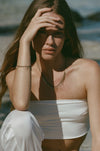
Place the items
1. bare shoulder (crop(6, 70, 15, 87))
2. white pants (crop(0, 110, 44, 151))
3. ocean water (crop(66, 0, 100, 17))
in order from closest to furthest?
white pants (crop(0, 110, 44, 151)) < bare shoulder (crop(6, 70, 15, 87)) < ocean water (crop(66, 0, 100, 17))

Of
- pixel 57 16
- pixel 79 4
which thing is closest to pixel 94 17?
pixel 79 4

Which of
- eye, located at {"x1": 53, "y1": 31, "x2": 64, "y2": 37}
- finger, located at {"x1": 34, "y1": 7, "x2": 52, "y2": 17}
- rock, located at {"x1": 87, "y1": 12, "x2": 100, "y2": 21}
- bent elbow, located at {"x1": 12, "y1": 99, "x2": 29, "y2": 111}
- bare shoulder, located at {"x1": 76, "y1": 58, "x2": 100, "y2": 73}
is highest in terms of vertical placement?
finger, located at {"x1": 34, "y1": 7, "x2": 52, "y2": 17}

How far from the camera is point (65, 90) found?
3.32m

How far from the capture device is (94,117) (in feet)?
10.2

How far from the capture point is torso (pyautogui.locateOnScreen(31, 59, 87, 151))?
3238mm

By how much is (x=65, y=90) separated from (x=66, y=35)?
0.41 m

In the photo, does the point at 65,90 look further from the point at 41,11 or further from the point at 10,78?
the point at 41,11

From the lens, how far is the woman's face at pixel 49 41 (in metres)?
3.05

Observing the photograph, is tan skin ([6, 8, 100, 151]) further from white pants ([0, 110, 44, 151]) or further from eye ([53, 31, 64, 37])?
white pants ([0, 110, 44, 151])

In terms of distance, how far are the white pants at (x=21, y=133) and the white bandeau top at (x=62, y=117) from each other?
0.87 feet

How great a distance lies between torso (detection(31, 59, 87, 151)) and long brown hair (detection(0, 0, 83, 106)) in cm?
15

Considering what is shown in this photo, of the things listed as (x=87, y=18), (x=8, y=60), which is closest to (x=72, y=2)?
(x=87, y=18)

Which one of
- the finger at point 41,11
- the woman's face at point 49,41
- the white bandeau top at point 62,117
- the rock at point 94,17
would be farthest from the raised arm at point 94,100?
the rock at point 94,17

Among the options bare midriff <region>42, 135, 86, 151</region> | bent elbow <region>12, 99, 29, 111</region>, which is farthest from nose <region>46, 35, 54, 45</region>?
bare midriff <region>42, 135, 86, 151</region>
